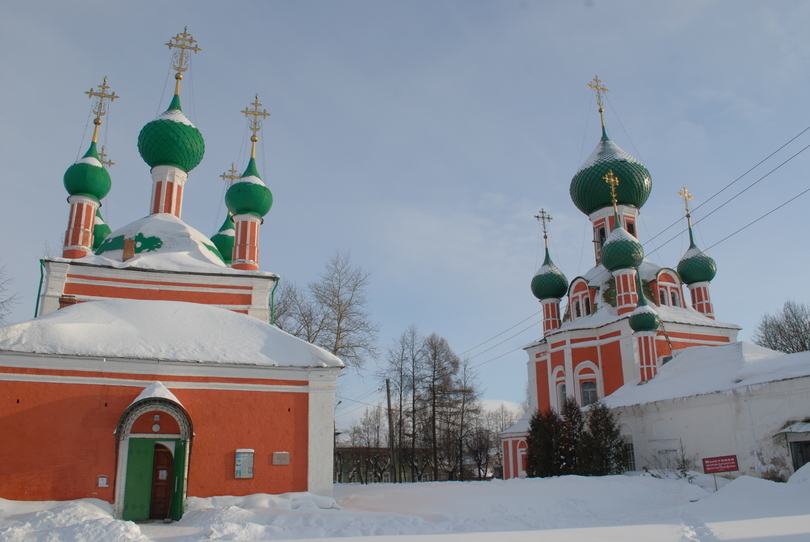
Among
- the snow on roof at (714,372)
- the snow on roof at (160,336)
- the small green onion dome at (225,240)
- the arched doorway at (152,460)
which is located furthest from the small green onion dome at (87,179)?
the snow on roof at (714,372)

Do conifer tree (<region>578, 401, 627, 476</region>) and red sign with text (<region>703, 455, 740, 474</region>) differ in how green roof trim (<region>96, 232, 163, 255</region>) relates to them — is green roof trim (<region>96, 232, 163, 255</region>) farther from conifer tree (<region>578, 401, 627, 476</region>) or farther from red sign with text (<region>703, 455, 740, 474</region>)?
red sign with text (<region>703, 455, 740, 474</region>)

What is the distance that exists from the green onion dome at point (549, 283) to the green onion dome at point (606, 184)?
10.4 feet

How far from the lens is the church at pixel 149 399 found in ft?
33.5

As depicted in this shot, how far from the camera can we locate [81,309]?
1221cm

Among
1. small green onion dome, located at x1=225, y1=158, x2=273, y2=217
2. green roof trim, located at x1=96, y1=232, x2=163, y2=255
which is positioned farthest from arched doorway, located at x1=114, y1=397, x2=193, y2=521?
small green onion dome, located at x1=225, y1=158, x2=273, y2=217

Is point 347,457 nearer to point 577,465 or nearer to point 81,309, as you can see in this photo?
point 577,465

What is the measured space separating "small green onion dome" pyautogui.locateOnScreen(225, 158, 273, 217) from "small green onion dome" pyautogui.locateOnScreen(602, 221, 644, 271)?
12449mm

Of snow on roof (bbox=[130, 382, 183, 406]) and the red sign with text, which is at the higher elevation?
snow on roof (bbox=[130, 382, 183, 406])

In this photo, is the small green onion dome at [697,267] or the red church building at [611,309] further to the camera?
Result: the small green onion dome at [697,267]

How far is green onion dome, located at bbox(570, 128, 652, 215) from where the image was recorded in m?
25.4

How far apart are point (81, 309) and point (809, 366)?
49.7 ft

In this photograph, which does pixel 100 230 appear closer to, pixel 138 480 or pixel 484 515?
pixel 138 480

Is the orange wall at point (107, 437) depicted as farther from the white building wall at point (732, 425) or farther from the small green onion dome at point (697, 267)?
the small green onion dome at point (697, 267)

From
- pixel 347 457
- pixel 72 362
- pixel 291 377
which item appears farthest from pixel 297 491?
pixel 347 457
